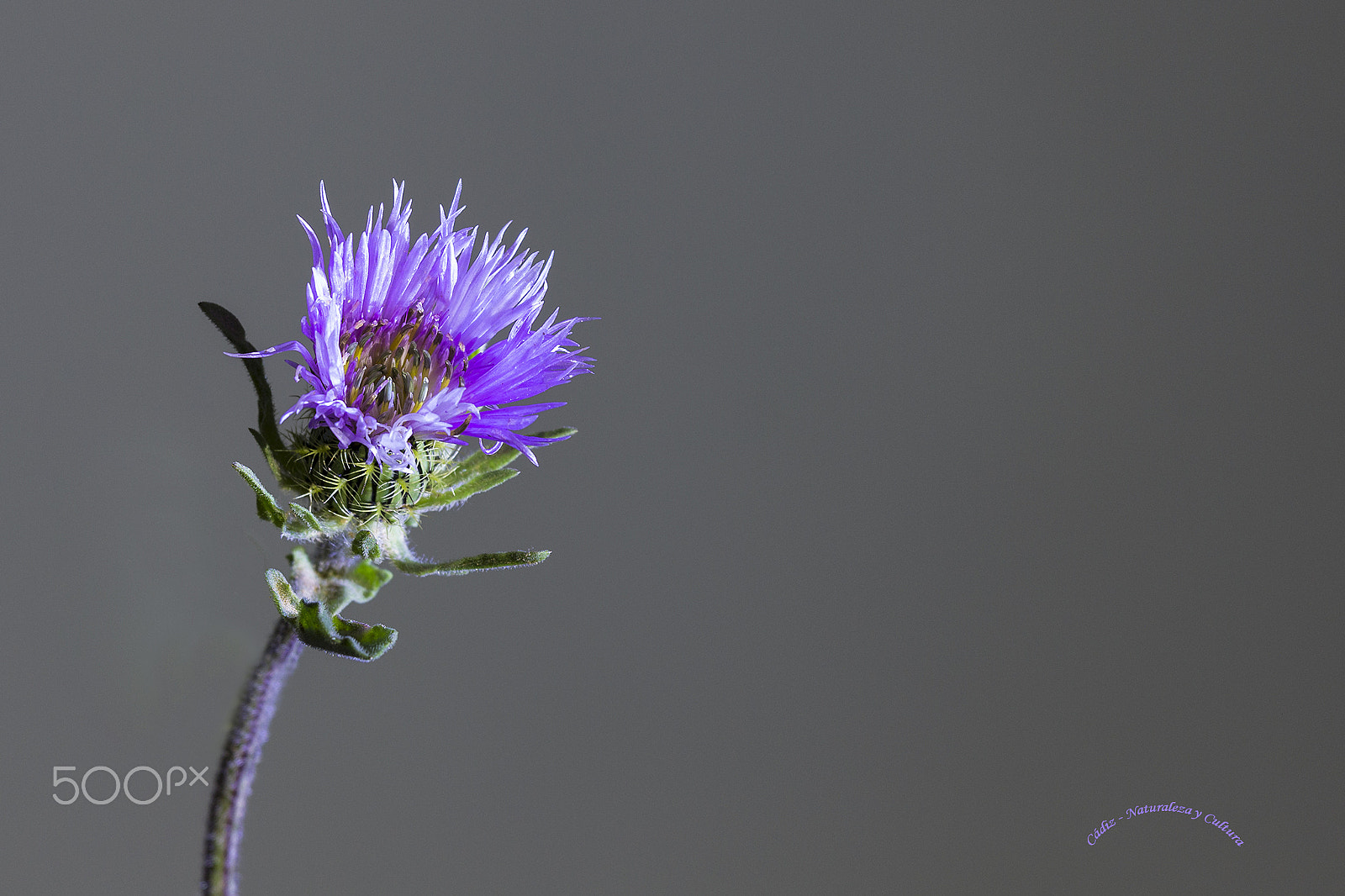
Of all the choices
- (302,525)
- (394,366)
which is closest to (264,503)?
(302,525)

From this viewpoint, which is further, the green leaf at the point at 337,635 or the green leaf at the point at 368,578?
the green leaf at the point at 368,578

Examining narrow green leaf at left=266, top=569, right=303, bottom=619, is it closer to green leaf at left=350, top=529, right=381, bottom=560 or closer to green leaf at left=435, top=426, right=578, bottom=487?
green leaf at left=350, top=529, right=381, bottom=560

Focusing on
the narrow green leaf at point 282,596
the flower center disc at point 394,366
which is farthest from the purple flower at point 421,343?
the narrow green leaf at point 282,596

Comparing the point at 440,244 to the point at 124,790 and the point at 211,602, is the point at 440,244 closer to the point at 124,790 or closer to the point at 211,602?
the point at 211,602

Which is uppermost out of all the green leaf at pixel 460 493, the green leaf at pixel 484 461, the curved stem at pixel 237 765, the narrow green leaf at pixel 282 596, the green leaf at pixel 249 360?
the green leaf at pixel 249 360

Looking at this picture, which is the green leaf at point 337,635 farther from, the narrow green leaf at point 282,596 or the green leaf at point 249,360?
the green leaf at point 249,360

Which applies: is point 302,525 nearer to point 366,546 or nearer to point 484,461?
point 366,546

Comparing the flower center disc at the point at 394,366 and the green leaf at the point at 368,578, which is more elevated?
the flower center disc at the point at 394,366

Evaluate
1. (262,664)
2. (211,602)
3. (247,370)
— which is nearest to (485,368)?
(247,370)
